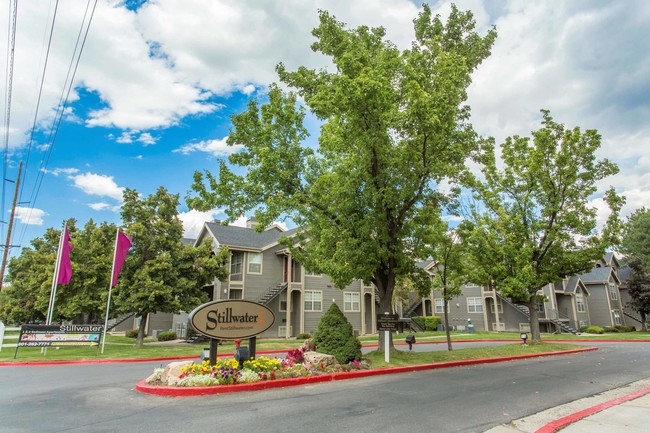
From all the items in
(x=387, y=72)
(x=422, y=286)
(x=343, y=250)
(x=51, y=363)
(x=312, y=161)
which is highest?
(x=387, y=72)

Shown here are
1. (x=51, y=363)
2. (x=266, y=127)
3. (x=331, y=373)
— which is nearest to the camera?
(x=331, y=373)

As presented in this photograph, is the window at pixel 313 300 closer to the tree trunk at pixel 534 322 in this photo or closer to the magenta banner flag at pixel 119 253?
the magenta banner flag at pixel 119 253

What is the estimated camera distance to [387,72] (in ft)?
43.2

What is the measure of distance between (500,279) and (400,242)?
27.6ft

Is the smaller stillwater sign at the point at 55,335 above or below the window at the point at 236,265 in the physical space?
below

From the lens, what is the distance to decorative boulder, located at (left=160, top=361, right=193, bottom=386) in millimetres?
9133

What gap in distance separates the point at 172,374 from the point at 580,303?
46.7m

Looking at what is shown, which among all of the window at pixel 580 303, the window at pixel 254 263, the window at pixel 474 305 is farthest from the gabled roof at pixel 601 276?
the window at pixel 254 263

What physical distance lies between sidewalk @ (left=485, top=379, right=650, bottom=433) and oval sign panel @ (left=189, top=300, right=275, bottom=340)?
6.49 meters

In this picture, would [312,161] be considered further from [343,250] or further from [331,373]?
[331,373]

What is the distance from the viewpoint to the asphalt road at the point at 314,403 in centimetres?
636

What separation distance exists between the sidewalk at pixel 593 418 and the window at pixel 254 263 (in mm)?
25184

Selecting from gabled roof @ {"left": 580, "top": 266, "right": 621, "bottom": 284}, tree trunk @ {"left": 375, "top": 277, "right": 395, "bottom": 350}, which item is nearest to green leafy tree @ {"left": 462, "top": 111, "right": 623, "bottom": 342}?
tree trunk @ {"left": 375, "top": 277, "right": 395, "bottom": 350}

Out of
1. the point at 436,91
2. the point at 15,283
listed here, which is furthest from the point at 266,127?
the point at 15,283
